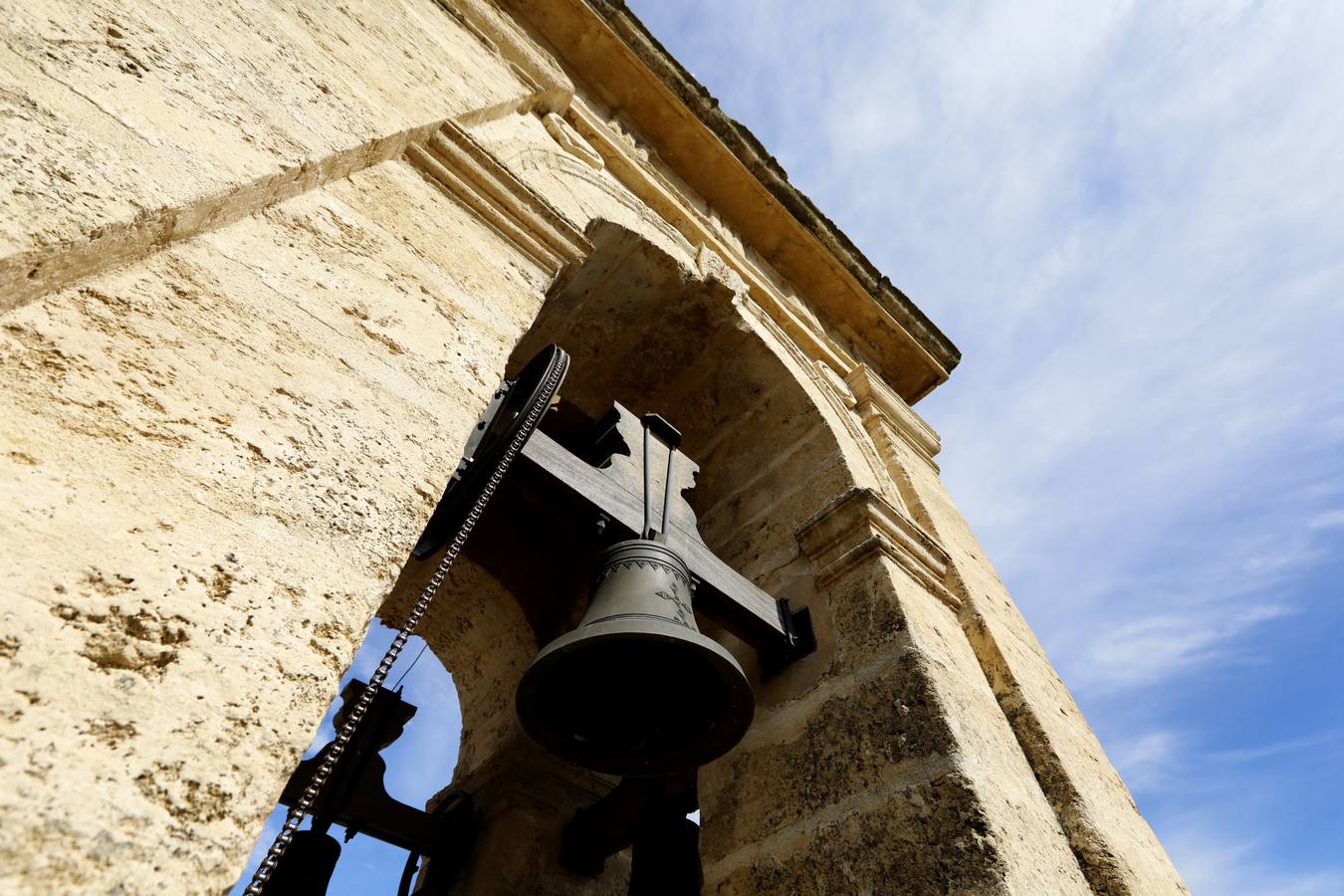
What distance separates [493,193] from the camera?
1.89 meters

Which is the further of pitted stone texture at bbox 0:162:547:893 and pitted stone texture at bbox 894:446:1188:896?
pitted stone texture at bbox 894:446:1188:896

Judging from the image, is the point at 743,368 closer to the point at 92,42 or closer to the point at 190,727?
the point at 92,42

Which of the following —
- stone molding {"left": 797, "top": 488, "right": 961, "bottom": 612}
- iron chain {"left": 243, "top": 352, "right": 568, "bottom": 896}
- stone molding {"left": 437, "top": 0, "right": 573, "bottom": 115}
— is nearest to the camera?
iron chain {"left": 243, "top": 352, "right": 568, "bottom": 896}

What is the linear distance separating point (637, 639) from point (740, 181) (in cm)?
293

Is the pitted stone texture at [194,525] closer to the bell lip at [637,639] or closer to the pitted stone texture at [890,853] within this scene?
the bell lip at [637,639]

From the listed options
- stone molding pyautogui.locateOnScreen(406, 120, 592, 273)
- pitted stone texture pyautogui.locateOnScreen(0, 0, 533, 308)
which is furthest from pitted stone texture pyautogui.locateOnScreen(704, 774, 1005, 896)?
pitted stone texture pyautogui.locateOnScreen(0, 0, 533, 308)

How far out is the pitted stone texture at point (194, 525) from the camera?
620 millimetres

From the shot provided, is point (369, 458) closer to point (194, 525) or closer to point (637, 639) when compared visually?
point (194, 525)

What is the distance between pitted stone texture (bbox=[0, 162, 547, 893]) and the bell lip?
50 cm

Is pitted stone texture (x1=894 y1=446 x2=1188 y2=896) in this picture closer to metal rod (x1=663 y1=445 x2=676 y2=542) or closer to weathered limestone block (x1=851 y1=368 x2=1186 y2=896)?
weathered limestone block (x1=851 y1=368 x2=1186 y2=896)

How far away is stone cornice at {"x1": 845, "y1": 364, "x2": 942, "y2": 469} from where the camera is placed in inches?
140

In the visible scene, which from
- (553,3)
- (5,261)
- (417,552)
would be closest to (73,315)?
(5,261)

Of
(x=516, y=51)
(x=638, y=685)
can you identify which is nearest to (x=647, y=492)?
(x=638, y=685)

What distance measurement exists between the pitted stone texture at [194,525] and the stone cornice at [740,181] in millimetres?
2588
